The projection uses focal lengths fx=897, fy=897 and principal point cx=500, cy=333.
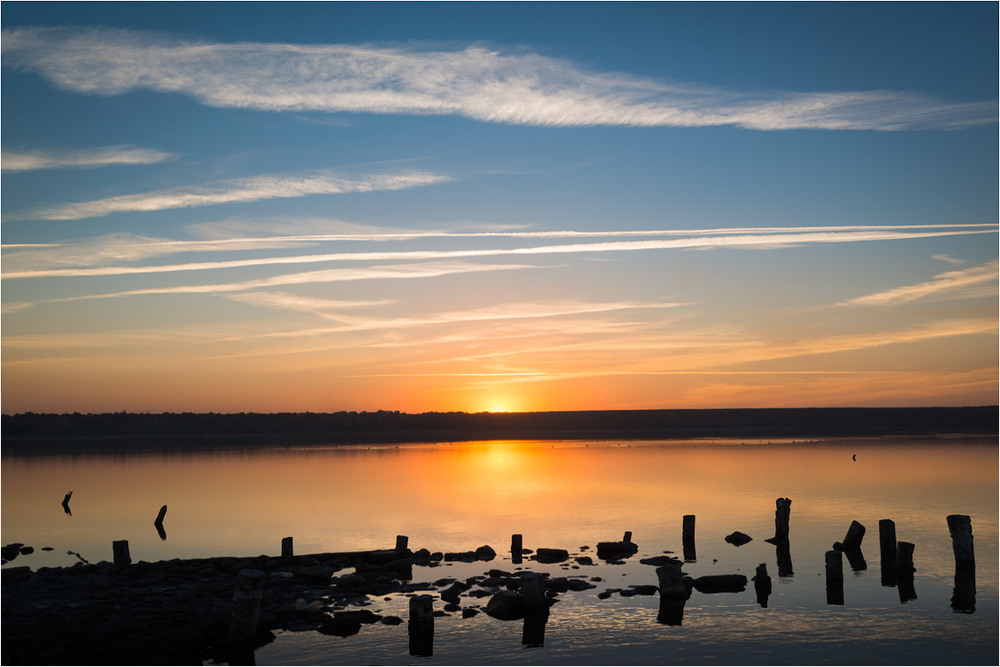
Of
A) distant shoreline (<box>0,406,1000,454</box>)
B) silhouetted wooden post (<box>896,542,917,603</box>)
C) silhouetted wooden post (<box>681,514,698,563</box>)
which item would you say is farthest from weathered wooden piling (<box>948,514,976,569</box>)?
distant shoreline (<box>0,406,1000,454</box>)

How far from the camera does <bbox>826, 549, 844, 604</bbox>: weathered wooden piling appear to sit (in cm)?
2388

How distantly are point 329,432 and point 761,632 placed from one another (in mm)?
160328

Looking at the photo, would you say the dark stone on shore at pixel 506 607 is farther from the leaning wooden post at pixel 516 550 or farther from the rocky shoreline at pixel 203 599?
the leaning wooden post at pixel 516 550

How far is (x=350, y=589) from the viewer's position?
2430cm

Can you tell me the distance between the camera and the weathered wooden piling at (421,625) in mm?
18969

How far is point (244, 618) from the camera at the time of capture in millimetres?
18312

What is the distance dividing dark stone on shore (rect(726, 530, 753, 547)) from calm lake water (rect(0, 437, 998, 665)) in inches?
21.9

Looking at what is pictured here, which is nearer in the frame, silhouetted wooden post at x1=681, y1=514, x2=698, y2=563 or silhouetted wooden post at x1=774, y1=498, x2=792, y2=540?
silhouetted wooden post at x1=681, y1=514, x2=698, y2=563

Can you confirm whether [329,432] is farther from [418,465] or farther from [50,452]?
[418,465]

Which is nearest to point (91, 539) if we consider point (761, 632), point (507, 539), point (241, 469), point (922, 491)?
point (507, 539)

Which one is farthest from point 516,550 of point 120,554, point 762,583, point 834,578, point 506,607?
point 120,554

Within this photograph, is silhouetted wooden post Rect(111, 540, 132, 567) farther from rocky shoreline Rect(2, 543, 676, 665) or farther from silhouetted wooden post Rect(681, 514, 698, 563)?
silhouetted wooden post Rect(681, 514, 698, 563)

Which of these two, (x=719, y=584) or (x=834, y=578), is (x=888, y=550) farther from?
(x=719, y=584)

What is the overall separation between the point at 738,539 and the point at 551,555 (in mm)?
8044
